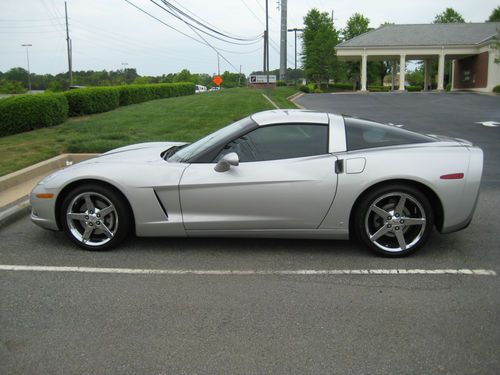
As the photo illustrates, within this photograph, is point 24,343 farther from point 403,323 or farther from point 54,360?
point 403,323

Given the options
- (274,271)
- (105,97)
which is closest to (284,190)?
(274,271)

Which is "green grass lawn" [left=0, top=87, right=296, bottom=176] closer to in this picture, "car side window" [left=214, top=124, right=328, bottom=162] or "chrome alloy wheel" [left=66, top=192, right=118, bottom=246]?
"chrome alloy wheel" [left=66, top=192, right=118, bottom=246]

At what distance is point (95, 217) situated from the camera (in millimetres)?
4840

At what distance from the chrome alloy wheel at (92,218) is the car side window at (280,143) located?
113 centimetres

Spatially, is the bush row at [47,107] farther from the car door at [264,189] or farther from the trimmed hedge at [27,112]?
the car door at [264,189]

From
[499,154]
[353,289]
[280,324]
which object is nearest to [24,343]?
[280,324]

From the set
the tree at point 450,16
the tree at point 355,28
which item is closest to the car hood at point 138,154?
the tree at point 355,28

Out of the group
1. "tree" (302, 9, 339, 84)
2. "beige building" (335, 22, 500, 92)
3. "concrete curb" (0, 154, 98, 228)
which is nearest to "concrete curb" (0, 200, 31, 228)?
"concrete curb" (0, 154, 98, 228)

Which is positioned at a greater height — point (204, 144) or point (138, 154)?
point (204, 144)

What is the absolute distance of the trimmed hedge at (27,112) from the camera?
1288 centimetres

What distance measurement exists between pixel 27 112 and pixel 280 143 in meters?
10.3

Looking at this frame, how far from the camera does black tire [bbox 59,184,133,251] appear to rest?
4805mm

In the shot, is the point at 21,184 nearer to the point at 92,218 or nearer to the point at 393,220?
the point at 92,218

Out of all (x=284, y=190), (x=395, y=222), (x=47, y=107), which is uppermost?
(x=47, y=107)
